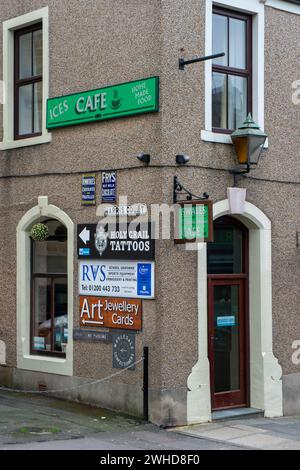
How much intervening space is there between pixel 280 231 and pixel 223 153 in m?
1.75

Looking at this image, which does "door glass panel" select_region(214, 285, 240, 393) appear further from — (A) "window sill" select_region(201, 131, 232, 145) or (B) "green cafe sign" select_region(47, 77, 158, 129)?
(B) "green cafe sign" select_region(47, 77, 158, 129)

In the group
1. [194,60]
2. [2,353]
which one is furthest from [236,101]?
[2,353]

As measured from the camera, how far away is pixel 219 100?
1255 cm

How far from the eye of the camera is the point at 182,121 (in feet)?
38.4

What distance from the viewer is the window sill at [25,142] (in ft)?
43.9

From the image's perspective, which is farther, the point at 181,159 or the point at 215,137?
the point at 215,137

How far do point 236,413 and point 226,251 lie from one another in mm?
2495

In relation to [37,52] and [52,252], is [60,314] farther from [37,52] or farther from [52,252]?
[37,52]

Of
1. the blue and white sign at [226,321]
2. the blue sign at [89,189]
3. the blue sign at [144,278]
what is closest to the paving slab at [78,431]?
the blue sign at [144,278]

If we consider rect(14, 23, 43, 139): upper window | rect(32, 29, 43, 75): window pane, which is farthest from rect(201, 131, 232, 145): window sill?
rect(32, 29, 43, 75): window pane

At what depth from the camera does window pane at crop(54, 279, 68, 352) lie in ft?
43.5

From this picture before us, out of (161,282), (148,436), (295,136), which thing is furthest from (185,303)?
(295,136)

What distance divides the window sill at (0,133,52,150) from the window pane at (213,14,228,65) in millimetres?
3046
